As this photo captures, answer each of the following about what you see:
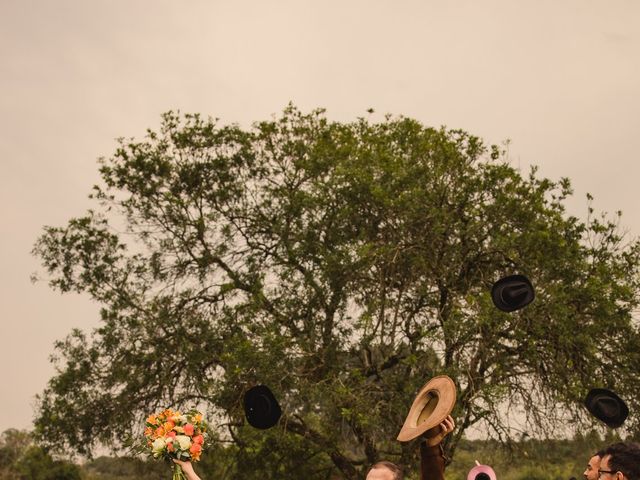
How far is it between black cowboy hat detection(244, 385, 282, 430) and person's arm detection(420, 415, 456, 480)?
528cm

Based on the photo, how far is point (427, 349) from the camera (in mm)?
15930

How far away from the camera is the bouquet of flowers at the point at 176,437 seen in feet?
18.8

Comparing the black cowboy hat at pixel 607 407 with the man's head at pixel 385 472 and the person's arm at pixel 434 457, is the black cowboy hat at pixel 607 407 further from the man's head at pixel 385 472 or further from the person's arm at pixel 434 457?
the person's arm at pixel 434 457

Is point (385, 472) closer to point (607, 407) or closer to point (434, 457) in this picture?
point (434, 457)

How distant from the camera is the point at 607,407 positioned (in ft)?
38.9

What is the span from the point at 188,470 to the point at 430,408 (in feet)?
6.20

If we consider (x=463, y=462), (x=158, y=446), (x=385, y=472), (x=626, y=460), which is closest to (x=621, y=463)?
(x=626, y=460)

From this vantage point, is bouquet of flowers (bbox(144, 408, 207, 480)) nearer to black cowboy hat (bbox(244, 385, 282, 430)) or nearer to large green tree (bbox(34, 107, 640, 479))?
black cowboy hat (bbox(244, 385, 282, 430))

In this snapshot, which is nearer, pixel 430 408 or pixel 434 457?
pixel 434 457

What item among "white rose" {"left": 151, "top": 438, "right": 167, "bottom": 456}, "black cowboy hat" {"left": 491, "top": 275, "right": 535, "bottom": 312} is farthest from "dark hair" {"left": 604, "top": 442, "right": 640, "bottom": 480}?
"black cowboy hat" {"left": 491, "top": 275, "right": 535, "bottom": 312}

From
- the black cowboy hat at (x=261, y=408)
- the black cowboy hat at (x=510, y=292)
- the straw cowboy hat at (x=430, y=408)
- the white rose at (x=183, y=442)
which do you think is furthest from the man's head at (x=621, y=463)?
the black cowboy hat at (x=510, y=292)

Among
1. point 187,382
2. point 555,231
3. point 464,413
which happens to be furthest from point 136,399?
point 555,231

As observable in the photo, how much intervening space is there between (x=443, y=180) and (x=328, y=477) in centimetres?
790

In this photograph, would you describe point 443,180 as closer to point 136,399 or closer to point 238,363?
point 238,363
